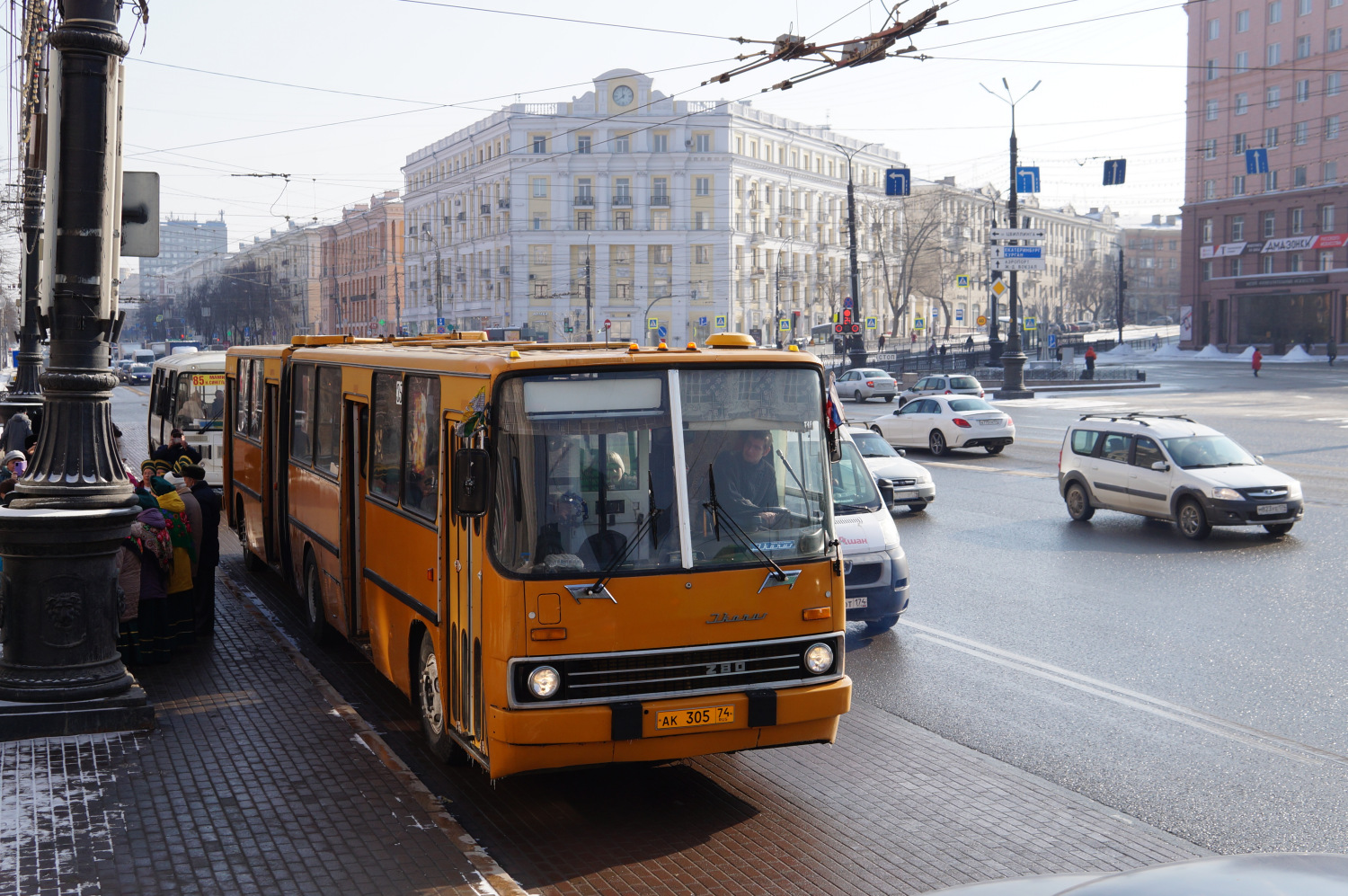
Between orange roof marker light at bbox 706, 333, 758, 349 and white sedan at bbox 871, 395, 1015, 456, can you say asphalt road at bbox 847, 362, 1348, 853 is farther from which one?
white sedan at bbox 871, 395, 1015, 456

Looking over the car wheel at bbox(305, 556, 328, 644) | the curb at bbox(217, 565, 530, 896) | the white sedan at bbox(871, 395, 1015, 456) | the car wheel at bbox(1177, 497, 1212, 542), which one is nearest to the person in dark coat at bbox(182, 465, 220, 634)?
the curb at bbox(217, 565, 530, 896)

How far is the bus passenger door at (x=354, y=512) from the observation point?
30.0 feet

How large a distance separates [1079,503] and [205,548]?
1237 cm

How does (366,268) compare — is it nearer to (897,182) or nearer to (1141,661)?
(897,182)

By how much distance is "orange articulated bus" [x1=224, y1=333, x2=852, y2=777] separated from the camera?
6156 mm

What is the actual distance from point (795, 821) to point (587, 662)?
140 centimetres

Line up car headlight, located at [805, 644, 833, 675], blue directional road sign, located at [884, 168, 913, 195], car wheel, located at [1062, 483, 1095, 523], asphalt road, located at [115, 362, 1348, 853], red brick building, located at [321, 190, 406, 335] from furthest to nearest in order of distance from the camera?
red brick building, located at [321, 190, 406, 335] < blue directional road sign, located at [884, 168, 913, 195] < car wheel, located at [1062, 483, 1095, 523] < asphalt road, located at [115, 362, 1348, 853] < car headlight, located at [805, 644, 833, 675]

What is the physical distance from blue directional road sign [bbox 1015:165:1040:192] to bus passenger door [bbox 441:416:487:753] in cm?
3850

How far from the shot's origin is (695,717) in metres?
6.24

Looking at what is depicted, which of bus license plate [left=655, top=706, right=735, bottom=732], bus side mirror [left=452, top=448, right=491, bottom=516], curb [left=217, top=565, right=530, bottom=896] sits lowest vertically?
curb [left=217, top=565, right=530, bottom=896]

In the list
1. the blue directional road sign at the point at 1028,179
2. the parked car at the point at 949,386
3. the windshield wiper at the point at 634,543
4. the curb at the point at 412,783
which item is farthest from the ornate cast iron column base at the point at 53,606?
the blue directional road sign at the point at 1028,179

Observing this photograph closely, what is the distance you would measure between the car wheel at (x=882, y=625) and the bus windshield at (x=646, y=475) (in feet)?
15.0

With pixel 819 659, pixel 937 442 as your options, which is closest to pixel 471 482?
pixel 819 659

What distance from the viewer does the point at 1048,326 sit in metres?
103
